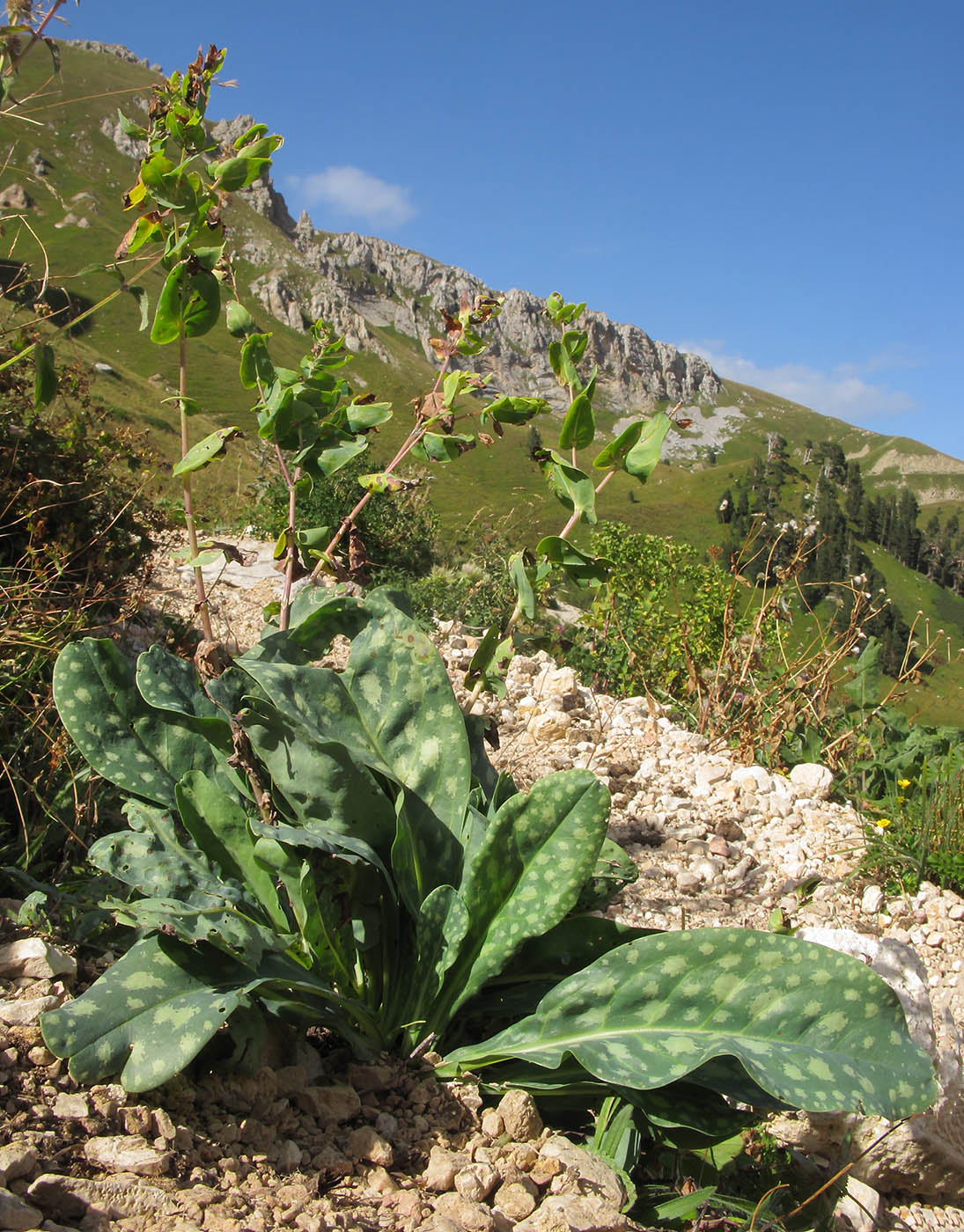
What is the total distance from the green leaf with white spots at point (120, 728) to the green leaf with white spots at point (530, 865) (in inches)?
27.4

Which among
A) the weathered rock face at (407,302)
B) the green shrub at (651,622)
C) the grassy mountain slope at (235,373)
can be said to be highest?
the weathered rock face at (407,302)

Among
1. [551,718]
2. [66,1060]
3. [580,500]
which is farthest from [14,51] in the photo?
[551,718]

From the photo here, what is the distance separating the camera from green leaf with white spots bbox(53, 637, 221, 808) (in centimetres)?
186

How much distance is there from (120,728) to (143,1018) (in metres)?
0.68

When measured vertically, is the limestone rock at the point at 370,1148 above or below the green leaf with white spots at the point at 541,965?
below

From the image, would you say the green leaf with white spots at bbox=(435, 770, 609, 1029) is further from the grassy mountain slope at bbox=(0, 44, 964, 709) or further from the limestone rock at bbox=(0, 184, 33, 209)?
the grassy mountain slope at bbox=(0, 44, 964, 709)

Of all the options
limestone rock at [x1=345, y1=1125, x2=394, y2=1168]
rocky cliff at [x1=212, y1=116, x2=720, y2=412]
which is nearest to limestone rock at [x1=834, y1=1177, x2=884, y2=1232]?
limestone rock at [x1=345, y1=1125, x2=394, y2=1168]

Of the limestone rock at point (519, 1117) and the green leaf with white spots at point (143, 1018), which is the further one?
the limestone rock at point (519, 1117)

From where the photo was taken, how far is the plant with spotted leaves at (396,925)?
147 cm

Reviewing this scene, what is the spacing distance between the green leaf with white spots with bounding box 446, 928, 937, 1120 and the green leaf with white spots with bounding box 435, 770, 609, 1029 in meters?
0.13

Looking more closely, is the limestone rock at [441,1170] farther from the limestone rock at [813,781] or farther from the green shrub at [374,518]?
the green shrub at [374,518]

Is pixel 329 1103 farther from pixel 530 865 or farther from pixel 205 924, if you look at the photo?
pixel 530 865

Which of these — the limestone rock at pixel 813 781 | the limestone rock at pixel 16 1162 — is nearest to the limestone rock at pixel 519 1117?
the limestone rock at pixel 16 1162

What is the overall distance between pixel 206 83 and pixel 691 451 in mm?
149964
